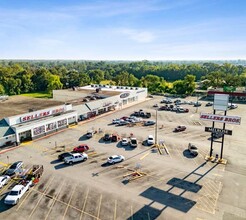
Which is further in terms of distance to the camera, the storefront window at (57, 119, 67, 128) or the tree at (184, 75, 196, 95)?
the tree at (184, 75, 196, 95)

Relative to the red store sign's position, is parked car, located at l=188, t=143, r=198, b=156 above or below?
below

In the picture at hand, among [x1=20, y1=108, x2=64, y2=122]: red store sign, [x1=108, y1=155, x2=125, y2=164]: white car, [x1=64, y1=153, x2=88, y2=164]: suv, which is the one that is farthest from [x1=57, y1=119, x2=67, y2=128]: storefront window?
[x1=108, y1=155, x2=125, y2=164]: white car

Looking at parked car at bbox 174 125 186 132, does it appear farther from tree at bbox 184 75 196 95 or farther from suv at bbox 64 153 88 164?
tree at bbox 184 75 196 95

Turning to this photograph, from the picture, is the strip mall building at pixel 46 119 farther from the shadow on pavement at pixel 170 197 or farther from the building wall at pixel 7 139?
the shadow on pavement at pixel 170 197

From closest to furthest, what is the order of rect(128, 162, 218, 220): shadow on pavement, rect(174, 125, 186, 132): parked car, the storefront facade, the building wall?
rect(128, 162, 218, 220): shadow on pavement < the building wall < the storefront facade < rect(174, 125, 186, 132): parked car

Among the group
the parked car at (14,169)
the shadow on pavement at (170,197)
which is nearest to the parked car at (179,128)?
→ the shadow on pavement at (170,197)

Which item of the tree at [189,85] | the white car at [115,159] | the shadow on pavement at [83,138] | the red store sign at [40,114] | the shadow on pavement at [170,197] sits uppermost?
the tree at [189,85]

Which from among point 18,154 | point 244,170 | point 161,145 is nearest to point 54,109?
point 18,154
